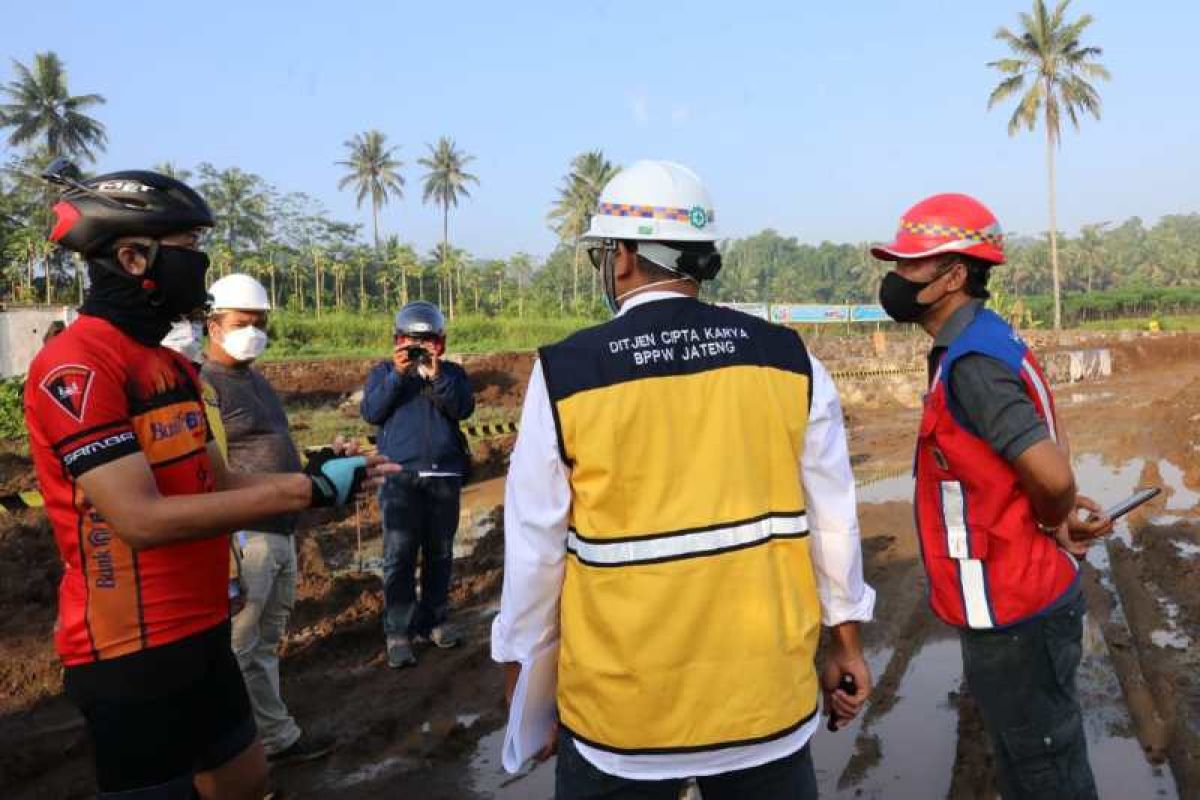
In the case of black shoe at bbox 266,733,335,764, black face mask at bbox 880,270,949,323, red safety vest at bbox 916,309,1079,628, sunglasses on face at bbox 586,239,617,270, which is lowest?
black shoe at bbox 266,733,335,764

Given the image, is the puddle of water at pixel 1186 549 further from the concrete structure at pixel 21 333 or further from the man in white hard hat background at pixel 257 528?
the concrete structure at pixel 21 333

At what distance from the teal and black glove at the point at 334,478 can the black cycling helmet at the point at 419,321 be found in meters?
2.95

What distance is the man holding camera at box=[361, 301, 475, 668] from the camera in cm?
539

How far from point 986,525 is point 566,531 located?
1334mm

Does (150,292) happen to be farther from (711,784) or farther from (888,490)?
(888,490)

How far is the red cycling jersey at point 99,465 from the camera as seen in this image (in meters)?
2.04

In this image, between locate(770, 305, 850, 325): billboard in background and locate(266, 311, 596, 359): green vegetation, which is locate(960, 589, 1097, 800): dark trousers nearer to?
locate(770, 305, 850, 325): billboard in background

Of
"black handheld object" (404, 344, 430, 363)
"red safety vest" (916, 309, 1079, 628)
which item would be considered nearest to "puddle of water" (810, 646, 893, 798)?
"red safety vest" (916, 309, 1079, 628)

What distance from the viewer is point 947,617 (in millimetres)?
2711

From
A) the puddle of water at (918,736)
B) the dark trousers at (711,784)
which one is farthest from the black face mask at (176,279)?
the puddle of water at (918,736)

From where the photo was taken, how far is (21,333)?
24.9m

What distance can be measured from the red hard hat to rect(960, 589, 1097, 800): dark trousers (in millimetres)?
1106

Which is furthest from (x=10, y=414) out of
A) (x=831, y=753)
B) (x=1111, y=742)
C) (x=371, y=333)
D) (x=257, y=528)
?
(x=371, y=333)

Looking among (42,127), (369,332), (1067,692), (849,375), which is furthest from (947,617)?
(42,127)
